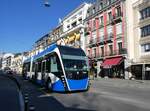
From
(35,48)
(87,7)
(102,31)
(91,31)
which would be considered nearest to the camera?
(102,31)

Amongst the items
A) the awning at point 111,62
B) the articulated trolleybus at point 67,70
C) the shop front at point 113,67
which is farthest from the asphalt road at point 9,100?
the shop front at point 113,67

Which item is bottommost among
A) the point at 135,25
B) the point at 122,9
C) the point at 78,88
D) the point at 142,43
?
the point at 78,88

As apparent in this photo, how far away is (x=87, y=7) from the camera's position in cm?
6259

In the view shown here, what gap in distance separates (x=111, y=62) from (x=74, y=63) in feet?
102

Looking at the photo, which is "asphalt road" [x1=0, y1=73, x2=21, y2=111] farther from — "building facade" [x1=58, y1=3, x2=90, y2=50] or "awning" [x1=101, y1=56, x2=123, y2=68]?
"building facade" [x1=58, y1=3, x2=90, y2=50]

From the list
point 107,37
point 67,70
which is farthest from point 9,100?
point 107,37

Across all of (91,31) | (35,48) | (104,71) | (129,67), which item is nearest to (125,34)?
(129,67)

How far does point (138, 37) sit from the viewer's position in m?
43.3

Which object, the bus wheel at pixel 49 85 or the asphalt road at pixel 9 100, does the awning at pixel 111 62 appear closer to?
the asphalt road at pixel 9 100

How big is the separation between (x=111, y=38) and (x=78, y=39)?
52.4ft

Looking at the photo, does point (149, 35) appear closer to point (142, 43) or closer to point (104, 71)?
point (142, 43)

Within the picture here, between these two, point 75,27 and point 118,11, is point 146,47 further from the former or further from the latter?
point 75,27

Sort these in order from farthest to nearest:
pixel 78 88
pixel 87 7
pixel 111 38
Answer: pixel 87 7
pixel 111 38
pixel 78 88

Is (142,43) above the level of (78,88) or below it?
above
